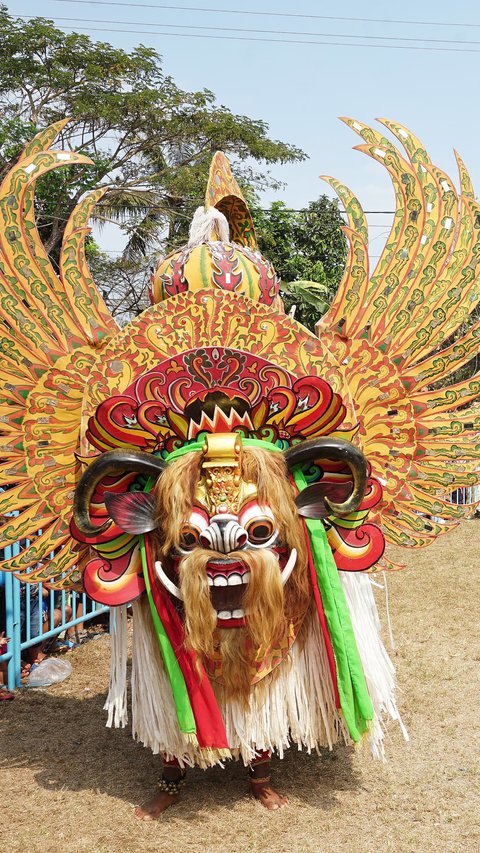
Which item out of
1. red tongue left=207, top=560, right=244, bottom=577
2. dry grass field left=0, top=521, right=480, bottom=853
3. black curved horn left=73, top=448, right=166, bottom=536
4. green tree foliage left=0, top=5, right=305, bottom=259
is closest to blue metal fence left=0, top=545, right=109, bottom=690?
dry grass field left=0, top=521, right=480, bottom=853

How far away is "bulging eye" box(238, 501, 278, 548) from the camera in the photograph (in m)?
2.73

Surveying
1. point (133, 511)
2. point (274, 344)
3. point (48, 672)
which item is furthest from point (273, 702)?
point (48, 672)

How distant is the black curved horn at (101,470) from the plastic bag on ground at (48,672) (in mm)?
2343

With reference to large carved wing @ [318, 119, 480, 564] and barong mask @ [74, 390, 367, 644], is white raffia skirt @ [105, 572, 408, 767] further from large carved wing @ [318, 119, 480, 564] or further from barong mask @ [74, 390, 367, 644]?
large carved wing @ [318, 119, 480, 564]

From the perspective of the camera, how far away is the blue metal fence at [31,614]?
4582 mm

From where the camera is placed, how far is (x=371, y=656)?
3.11m

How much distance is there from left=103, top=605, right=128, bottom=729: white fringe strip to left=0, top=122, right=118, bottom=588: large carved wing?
28 centimetres

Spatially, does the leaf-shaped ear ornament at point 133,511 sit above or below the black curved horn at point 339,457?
below

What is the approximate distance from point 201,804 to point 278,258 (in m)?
Result: 10.7

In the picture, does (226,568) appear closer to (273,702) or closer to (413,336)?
(273,702)

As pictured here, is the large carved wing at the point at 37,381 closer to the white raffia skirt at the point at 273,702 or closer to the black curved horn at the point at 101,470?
the black curved horn at the point at 101,470

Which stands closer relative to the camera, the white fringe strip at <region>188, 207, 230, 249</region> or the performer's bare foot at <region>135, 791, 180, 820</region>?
the performer's bare foot at <region>135, 791, 180, 820</region>

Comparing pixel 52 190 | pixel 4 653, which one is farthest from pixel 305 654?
pixel 52 190

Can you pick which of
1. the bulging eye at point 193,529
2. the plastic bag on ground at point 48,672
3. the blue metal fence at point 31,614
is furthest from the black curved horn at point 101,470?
the plastic bag on ground at point 48,672
